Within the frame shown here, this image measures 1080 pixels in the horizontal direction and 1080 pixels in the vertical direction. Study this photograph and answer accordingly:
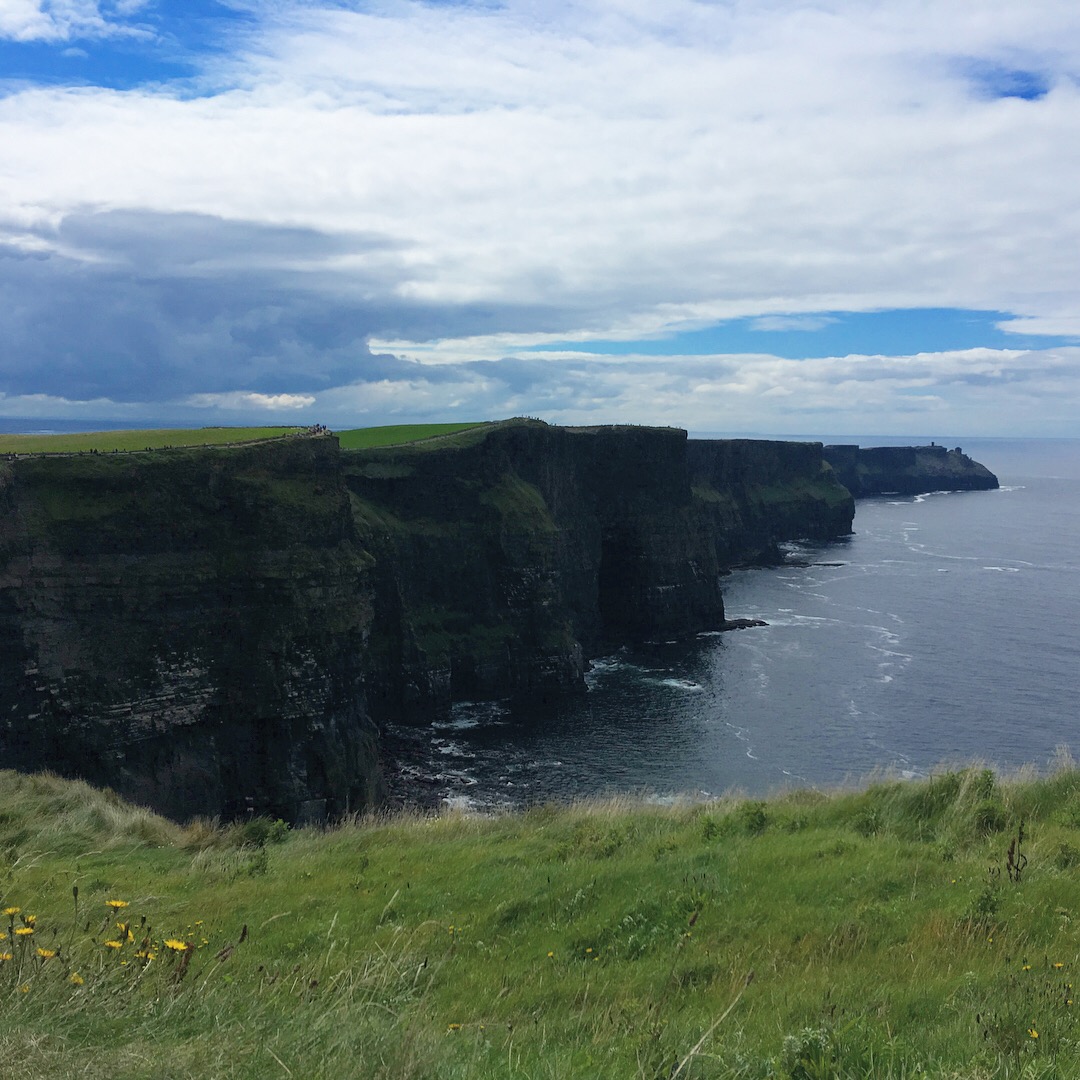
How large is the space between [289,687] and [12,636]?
1329cm

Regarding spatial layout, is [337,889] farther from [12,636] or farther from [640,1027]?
[12,636]

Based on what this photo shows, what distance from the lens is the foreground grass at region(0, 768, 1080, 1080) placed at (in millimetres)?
6824

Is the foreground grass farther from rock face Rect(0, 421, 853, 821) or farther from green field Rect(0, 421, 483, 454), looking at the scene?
green field Rect(0, 421, 483, 454)

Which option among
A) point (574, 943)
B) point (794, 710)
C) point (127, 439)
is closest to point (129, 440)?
point (127, 439)

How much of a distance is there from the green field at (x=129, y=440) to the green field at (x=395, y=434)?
60.6 ft

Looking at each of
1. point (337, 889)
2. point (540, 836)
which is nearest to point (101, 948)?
point (337, 889)

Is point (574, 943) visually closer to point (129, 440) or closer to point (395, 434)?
point (129, 440)

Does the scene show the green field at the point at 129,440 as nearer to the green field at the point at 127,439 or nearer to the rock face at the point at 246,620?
the green field at the point at 127,439

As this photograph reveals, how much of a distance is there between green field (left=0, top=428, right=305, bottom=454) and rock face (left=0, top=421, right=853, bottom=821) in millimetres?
5565

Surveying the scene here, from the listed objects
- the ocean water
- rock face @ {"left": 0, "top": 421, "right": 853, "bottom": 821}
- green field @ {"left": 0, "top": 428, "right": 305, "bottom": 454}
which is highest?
green field @ {"left": 0, "top": 428, "right": 305, "bottom": 454}

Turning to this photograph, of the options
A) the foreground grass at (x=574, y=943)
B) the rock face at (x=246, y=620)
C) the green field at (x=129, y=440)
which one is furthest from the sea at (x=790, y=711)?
the green field at (x=129, y=440)

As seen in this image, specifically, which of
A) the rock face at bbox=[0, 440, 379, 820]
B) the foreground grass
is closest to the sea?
the rock face at bbox=[0, 440, 379, 820]

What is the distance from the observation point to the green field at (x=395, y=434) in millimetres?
86438

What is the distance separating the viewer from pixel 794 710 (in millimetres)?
70125
